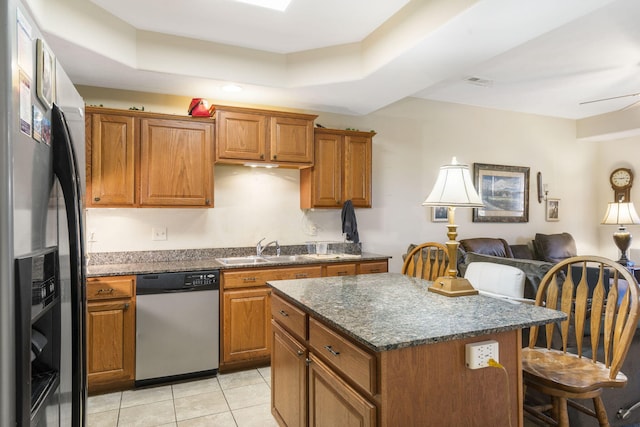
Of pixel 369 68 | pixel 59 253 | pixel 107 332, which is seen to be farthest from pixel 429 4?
pixel 107 332

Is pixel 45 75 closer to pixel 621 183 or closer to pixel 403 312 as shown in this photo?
pixel 403 312

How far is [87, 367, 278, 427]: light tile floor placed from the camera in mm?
2555

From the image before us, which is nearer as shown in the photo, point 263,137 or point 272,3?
point 272,3

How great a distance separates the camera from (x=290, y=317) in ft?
6.75

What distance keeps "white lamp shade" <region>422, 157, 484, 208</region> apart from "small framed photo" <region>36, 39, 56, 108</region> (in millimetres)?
1573

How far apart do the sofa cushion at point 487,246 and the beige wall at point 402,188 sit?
0.29 m

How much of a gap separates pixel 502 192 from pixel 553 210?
1079 millimetres

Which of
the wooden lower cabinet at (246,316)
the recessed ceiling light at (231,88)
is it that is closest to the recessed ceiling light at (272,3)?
the recessed ceiling light at (231,88)

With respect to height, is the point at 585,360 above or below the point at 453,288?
below

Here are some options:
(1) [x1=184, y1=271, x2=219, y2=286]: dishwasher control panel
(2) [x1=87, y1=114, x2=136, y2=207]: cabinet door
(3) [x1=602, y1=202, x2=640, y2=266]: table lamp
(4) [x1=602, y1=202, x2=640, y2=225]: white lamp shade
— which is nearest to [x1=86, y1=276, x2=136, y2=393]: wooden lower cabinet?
(1) [x1=184, y1=271, x2=219, y2=286]: dishwasher control panel

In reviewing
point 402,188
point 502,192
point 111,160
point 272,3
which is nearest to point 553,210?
point 502,192

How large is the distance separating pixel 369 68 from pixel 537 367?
98.4 inches

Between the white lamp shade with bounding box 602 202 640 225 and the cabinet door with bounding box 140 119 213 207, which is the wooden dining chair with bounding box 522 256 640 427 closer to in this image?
the cabinet door with bounding box 140 119 213 207

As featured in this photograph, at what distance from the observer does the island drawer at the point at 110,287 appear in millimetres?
2885
